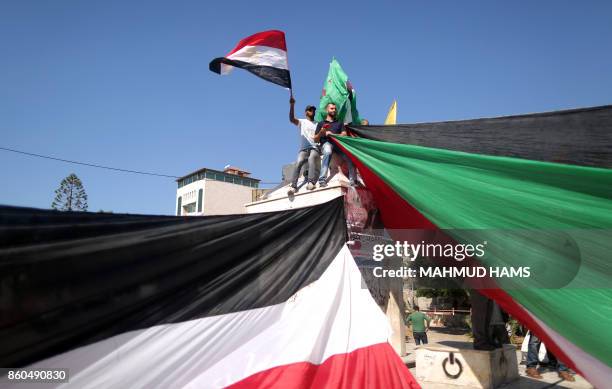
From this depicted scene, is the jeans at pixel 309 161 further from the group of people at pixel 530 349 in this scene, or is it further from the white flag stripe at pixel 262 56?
the group of people at pixel 530 349

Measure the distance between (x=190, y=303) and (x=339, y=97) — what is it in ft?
18.4

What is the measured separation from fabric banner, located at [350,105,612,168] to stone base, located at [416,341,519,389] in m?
2.88

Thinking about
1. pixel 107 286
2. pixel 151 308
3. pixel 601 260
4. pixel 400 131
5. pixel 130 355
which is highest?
pixel 400 131

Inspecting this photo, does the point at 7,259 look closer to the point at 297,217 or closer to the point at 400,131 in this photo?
the point at 297,217

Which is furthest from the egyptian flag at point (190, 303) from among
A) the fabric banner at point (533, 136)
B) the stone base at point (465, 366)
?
the stone base at point (465, 366)

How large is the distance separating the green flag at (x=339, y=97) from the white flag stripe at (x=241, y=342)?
13.1 ft

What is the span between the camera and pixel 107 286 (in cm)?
252

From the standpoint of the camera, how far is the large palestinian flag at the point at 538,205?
10.0 feet

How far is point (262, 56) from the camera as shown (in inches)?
215

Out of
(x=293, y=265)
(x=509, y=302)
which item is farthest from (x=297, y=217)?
(x=509, y=302)

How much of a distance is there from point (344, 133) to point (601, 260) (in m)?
3.11

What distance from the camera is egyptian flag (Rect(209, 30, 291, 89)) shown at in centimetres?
536

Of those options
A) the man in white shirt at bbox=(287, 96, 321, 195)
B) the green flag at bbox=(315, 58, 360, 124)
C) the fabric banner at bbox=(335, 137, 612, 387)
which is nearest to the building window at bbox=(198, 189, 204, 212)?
the green flag at bbox=(315, 58, 360, 124)

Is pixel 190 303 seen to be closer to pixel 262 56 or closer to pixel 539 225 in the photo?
pixel 539 225
